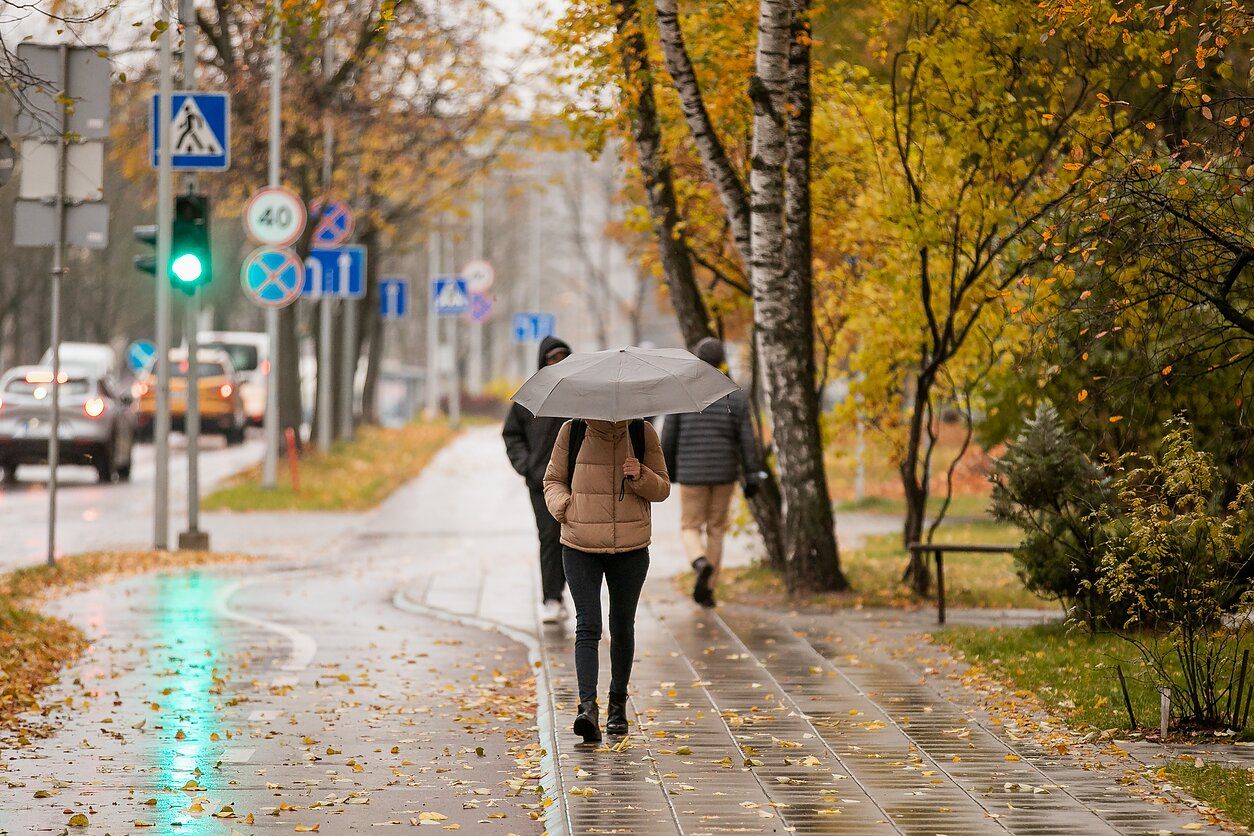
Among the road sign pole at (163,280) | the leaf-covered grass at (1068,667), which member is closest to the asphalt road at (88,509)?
the road sign pole at (163,280)

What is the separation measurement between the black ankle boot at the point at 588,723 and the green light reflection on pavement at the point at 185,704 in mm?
1589

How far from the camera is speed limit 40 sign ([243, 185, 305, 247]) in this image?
22.4m

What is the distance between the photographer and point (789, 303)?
46.3 ft

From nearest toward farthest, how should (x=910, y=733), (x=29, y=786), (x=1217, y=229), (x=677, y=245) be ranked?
(x=29, y=786)
(x=1217, y=229)
(x=910, y=733)
(x=677, y=245)

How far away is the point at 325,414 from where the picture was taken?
3475 cm

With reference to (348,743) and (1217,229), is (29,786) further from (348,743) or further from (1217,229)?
(1217,229)

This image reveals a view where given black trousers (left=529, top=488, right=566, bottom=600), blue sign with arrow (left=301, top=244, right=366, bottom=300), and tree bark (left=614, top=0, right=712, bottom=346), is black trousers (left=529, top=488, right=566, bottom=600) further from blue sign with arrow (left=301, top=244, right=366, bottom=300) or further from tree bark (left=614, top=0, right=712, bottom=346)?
blue sign with arrow (left=301, top=244, right=366, bottom=300)

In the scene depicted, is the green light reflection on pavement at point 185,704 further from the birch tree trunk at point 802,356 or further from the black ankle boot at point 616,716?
the birch tree trunk at point 802,356

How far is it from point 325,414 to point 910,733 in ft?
88.2

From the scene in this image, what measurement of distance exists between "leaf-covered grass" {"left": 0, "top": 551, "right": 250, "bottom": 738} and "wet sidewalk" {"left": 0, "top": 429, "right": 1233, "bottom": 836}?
22cm

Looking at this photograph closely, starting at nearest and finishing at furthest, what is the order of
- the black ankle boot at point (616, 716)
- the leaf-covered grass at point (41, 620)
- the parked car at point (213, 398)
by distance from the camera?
1. the black ankle boot at point (616, 716)
2. the leaf-covered grass at point (41, 620)
3. the parked car at point (213, 398)

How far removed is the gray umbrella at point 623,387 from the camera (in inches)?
327

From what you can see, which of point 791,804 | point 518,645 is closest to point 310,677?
point 518,645

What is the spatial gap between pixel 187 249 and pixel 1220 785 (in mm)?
13339
